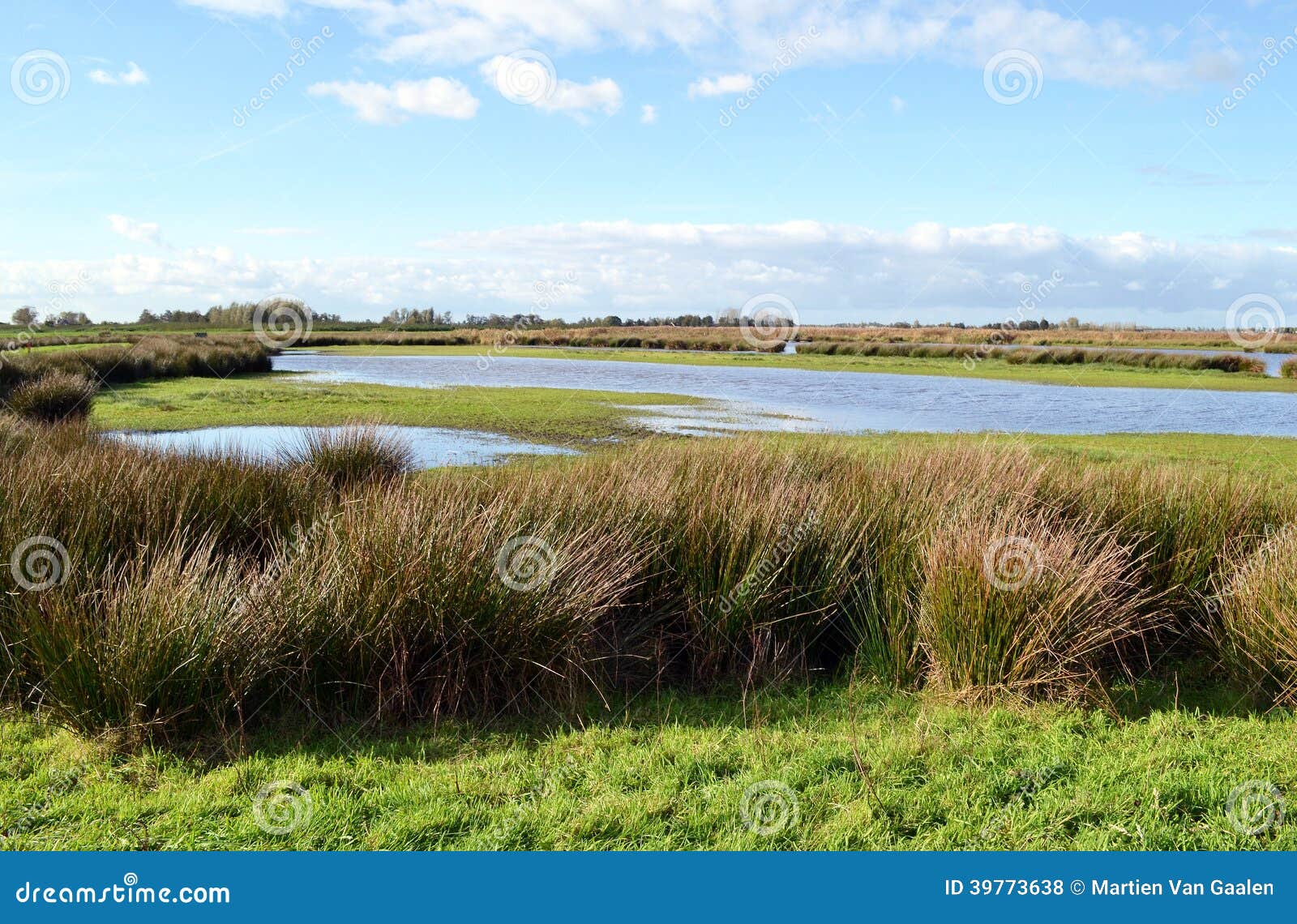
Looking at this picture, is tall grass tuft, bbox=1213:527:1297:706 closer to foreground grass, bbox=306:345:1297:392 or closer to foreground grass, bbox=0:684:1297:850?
foreground grass, bbox=0:684:1297:850

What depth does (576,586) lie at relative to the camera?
17.7 ft

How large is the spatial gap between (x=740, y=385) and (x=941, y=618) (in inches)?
982

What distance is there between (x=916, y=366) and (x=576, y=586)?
134 feet

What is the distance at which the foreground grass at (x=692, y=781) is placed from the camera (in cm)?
375

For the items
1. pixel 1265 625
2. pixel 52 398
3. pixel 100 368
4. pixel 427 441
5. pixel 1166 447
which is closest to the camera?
pixel 1265 625

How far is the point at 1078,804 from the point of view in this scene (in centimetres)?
402

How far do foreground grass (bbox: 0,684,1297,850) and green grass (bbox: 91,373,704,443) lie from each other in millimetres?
10839

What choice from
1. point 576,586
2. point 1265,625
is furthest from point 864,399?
point 576,586

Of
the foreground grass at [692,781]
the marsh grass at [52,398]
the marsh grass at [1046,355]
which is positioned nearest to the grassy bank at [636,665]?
the foreground grass at [692,781]

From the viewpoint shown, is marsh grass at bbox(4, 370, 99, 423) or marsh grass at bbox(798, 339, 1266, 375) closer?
marsh grass at bbox(4, 370, 99, 423)

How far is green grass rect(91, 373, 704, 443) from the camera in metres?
17.7

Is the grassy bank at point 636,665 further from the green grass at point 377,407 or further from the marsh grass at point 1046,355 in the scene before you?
the marsh grass at point 1046,355

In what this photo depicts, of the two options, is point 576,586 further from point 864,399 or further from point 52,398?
point 864,399

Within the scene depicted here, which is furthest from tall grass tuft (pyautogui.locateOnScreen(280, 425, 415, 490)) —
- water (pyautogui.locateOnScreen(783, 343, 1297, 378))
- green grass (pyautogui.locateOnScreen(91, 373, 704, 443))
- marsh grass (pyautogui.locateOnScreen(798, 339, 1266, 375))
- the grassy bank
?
water (pyautogui.locateOnScreen(783, 343, 1297, 378))
